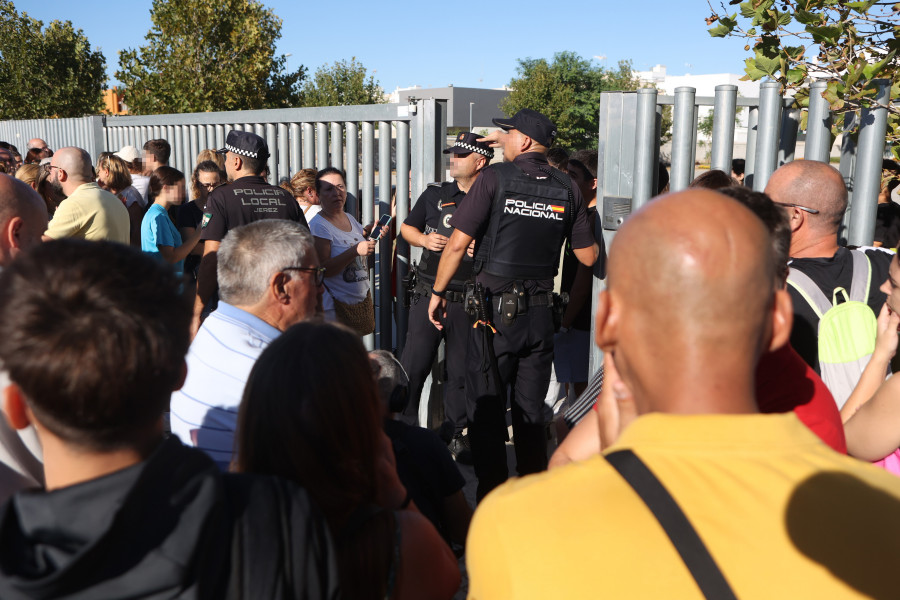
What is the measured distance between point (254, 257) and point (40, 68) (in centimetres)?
2438

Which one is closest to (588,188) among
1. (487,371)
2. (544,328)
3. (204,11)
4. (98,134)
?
(544,328)

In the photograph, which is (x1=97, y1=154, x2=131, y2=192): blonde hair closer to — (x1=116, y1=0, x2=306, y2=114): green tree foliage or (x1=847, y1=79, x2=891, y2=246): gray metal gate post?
(x1=847, y1=79, x2=891, y2=246): gray metal gate post

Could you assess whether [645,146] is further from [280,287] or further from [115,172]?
[115,172]

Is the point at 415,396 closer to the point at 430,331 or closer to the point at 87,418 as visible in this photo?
the point at 430,331

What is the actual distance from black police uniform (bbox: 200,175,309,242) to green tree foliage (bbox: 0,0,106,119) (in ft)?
70.3

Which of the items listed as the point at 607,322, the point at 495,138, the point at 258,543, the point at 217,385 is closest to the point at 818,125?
the point at 495,138

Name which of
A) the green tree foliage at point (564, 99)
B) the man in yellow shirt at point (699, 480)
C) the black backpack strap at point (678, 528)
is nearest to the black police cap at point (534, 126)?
the man in yellow shirt at point (699, 480)

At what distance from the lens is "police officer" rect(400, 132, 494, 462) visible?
15.1 ft

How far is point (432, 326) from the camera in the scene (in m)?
4.86

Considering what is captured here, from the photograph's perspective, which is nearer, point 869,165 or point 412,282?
point 869,165

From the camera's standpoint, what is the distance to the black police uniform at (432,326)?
458cm

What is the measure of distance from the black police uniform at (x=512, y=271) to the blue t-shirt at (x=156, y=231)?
2.58 meters

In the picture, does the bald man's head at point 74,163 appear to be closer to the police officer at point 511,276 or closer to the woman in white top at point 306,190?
→ the woman in white top at point 306,190

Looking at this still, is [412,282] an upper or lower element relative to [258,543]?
lower
